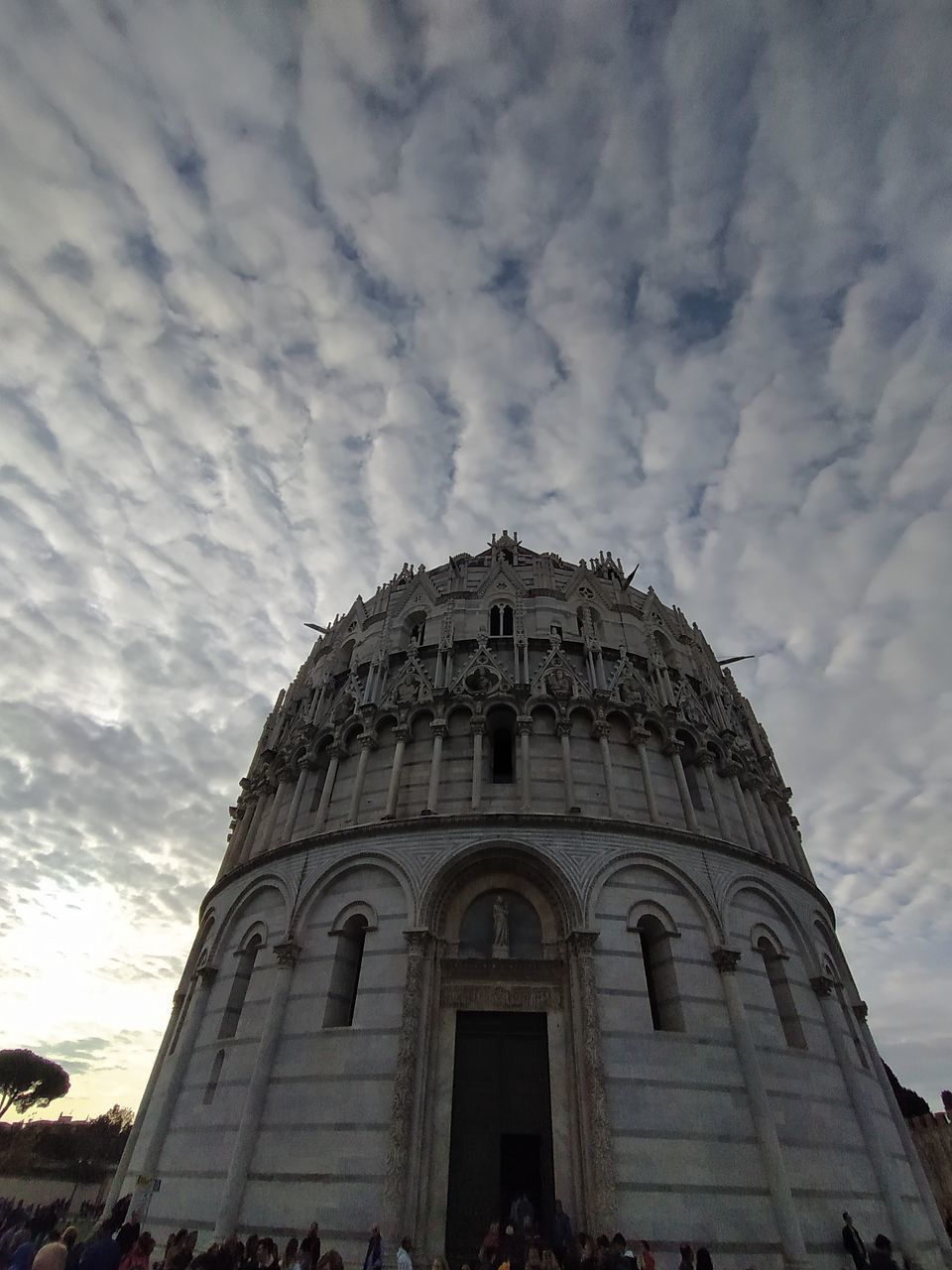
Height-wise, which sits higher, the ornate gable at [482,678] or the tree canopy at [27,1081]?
the ornate gable at [482,678]

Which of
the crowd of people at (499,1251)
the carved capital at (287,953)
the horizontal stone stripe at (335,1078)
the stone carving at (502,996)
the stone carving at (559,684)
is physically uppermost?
the stone carving at (559,684)

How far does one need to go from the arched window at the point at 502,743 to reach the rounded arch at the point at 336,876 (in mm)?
4231

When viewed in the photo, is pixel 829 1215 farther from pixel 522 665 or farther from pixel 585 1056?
pixel 522 665

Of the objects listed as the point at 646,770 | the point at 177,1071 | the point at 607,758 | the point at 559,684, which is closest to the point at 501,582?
the point at 559,684

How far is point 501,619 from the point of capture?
24828 millimetres

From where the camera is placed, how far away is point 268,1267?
34.1ft

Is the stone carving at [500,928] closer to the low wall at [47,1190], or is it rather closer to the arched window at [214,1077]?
the arched window at [214,1077]

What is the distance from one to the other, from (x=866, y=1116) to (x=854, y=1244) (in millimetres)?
3354

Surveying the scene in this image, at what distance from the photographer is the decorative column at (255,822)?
22547 millimetres

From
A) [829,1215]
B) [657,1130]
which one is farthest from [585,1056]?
[829,1215]

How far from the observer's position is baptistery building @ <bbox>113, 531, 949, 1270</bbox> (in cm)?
1373

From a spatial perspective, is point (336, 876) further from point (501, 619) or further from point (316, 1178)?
point (501, 619)

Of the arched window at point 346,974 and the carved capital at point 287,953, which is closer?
the arched window at point 346,974

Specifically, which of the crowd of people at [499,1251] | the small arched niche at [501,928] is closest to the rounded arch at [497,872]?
the small arched niche at [501,928]
